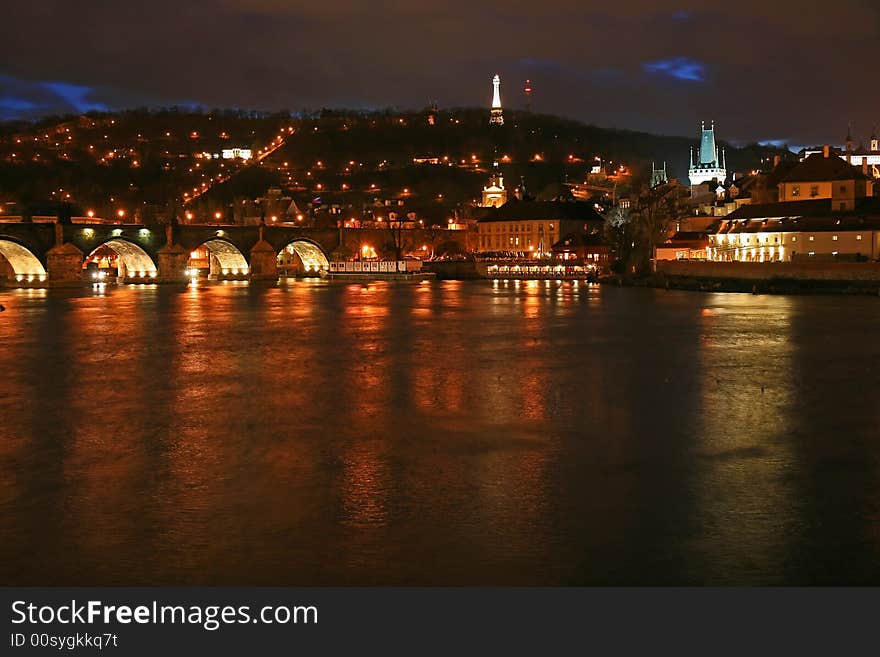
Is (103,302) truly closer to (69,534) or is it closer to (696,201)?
(69,534)

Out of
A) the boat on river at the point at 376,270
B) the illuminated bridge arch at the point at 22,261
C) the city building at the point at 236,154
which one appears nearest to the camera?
the illuminated bridge arch at the point at 22,261

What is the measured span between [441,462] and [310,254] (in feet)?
210

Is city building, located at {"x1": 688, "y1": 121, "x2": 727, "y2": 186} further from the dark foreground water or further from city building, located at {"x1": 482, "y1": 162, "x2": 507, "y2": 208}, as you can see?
the dark foreground water

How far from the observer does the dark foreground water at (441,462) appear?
6.06 m

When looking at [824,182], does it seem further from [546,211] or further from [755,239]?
[546,211]

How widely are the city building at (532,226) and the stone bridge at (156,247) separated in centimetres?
1162

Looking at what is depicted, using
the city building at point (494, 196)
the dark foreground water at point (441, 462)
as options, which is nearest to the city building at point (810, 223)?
the dark foreground water at point (441, 462)

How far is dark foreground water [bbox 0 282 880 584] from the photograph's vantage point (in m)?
6.06

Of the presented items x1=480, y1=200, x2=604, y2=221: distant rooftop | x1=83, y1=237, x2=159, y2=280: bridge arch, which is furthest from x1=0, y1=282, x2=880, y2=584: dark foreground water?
x1=480, y1=200, x2=604, y2=221: distant rooftop

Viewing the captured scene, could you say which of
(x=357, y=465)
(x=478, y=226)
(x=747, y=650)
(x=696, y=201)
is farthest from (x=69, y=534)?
(x=478, y=226)

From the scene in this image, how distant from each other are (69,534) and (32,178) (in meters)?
79.2

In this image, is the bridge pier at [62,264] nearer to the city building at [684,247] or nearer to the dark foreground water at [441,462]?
the dark foreground water at [441,462]

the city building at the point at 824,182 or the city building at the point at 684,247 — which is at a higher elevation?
the city building at the point at 824,182

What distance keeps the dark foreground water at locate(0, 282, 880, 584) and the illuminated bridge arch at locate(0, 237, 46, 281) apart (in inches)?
1319
